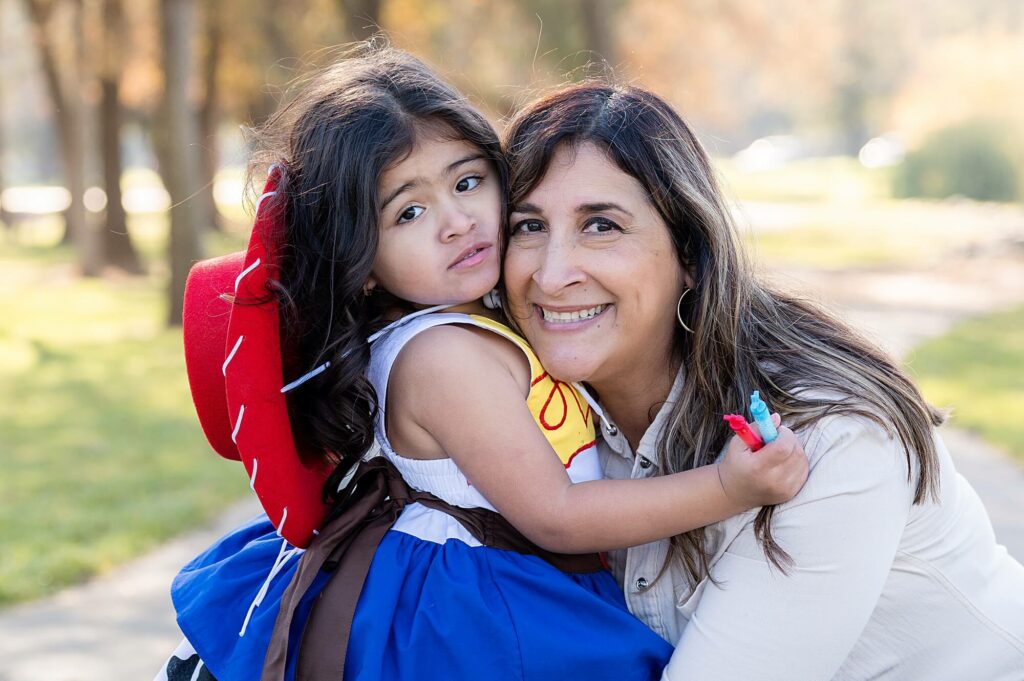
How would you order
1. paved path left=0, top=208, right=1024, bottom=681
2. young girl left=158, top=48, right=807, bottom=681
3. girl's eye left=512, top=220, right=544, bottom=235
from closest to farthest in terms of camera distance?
young girl left=158, top=48, right=807, bottom=681
girl's eye left=512, top=220, right=544, bottom=235
paved path left=0, top=208, right=1024, bottom=681

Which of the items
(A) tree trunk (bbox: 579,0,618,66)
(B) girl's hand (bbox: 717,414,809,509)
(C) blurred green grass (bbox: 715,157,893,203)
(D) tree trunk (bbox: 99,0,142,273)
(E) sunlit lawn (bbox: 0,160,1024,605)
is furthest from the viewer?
(C) blurred green grass (bbox: 715,157,893,203)

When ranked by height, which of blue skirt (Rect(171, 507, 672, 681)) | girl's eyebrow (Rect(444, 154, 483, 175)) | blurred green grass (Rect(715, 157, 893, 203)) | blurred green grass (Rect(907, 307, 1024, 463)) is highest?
girl's eyebrow (Rect(444, 154, 483, 175))

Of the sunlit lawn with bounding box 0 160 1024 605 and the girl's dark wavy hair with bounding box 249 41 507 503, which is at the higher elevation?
the girl's dark wavy hair with bounding box 249 41 507 503

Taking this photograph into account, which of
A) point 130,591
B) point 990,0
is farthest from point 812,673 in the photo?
point 990,0

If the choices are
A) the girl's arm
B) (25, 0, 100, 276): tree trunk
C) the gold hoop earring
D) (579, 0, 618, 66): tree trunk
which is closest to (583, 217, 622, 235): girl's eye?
the gold hoop earring

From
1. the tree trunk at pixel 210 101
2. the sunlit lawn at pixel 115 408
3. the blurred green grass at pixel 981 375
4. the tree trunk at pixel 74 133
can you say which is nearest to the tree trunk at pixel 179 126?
the sunlit lawn at pixel 115 408

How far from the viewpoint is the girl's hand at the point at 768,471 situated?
2023mm

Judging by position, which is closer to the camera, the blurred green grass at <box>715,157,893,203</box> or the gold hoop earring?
the gold hoop earring

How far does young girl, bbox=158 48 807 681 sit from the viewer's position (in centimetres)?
215

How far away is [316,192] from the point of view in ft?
8.25

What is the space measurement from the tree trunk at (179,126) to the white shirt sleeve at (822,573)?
10.2 metres

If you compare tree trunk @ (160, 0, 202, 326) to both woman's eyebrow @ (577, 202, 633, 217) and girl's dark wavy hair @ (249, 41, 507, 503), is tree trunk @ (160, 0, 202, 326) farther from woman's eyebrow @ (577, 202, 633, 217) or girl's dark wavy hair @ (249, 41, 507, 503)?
woman's eyebrow @ (577, 202, 633, 217)

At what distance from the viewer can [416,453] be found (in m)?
2.46

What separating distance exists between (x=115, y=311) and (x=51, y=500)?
28.5 ft
